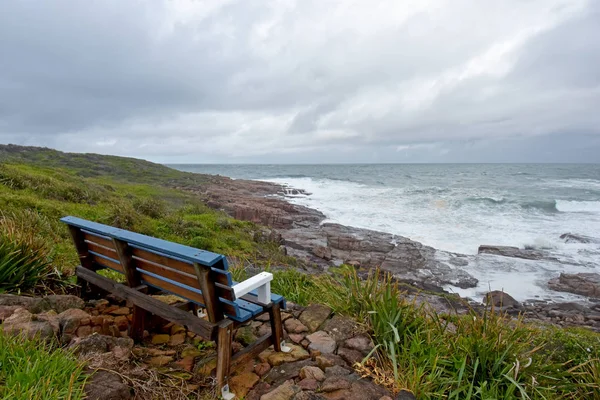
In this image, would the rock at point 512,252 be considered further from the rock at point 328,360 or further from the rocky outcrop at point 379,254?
the rock at point 328,360

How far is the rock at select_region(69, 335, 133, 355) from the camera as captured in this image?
2.52 metres

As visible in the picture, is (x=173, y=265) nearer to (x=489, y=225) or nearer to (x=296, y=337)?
(x=296, y=337)

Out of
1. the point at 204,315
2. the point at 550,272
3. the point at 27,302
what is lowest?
the point at 550,272

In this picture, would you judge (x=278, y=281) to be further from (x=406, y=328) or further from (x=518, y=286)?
(x=518, y=286)

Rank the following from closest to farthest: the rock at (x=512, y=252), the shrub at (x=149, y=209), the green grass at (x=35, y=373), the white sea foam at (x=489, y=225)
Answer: the green grass at (x=35, y=373) → the shrub at (x=149, y=209) → the white sea foam at (x=489, y=225) → the rock at (x=512, y=252)

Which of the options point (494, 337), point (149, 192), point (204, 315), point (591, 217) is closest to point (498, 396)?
point (494, 337)

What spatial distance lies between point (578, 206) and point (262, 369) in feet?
105

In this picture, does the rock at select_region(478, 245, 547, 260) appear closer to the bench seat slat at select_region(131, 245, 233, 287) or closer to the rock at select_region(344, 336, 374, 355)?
the rock at select_region(344, 336, 374, 355)

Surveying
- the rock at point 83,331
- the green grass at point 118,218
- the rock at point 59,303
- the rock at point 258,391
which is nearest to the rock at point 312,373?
the rock at point 258,391

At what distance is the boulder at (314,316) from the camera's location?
3.62 meters

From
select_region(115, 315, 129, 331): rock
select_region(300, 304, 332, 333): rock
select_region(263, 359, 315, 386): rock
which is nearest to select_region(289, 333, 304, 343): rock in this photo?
select_region(300, 304, 332, 333): rock

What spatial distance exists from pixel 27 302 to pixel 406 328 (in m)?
3.52

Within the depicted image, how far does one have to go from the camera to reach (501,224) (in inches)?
826

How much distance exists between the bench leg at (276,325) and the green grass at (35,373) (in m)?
1.40
